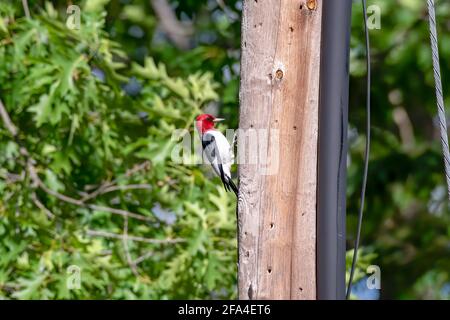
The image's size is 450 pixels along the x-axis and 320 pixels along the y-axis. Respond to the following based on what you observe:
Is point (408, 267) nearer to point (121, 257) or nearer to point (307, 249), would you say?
point (121, 257)

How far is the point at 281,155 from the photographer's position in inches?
130

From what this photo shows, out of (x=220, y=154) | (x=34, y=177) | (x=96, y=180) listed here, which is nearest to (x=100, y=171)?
(x=96, y=180)

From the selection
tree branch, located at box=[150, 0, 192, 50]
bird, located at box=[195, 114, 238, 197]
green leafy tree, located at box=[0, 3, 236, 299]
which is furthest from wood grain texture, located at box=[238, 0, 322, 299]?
tree branch, located at box=[150, 0, 192, 50]

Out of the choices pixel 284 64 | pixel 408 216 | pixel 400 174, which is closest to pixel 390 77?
pixel 400 174

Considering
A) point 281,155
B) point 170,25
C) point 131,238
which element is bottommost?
point 131,238

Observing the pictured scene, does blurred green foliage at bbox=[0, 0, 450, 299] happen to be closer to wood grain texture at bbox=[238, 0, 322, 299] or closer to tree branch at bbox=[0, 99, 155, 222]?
tree branch at bbox=[0, 99, 155, 222]

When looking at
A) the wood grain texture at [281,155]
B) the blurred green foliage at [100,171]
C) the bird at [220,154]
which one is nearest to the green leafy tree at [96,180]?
the blurred green foliage at [100,171]

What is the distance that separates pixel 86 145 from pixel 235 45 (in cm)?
191

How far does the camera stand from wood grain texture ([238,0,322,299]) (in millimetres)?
3295

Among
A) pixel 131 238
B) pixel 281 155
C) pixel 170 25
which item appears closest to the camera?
pixel 281 155

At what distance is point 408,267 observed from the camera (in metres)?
10.9

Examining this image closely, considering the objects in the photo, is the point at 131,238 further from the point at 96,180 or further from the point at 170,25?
the point at 170,25

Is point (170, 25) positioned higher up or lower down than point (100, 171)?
higher up
